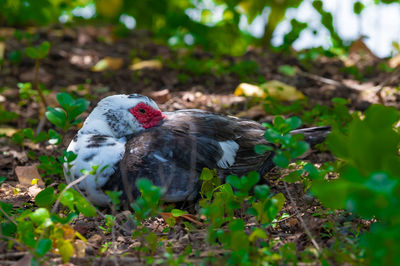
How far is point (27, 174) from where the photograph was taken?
3.59 m

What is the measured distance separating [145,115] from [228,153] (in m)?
0.65

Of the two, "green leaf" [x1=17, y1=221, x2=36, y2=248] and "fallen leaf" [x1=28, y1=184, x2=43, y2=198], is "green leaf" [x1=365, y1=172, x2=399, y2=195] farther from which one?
"fallen leaf" [x1=28, y1=184, x2=43, y2=198]

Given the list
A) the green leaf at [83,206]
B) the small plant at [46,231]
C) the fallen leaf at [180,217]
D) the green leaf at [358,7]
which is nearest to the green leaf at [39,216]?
the small plant at [46,231]

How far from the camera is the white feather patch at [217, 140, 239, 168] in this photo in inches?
130

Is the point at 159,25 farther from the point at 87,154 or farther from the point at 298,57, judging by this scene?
the point at 87,154

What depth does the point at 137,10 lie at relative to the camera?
26.5 ft

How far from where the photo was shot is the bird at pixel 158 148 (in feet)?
9.96

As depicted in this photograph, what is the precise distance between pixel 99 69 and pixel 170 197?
3.24m

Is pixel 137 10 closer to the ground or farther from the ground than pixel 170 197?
farther from the ground

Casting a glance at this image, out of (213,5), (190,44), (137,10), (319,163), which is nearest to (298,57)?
(190,44)

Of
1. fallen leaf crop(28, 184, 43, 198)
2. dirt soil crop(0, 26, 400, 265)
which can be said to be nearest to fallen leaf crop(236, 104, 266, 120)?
dirt soil crop(0, 26, 400, 265)

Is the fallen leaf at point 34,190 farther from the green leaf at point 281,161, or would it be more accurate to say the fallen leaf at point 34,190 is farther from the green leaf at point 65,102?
the green leaf at point 281,161

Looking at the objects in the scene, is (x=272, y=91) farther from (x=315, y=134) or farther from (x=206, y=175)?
(x=206, y=175)

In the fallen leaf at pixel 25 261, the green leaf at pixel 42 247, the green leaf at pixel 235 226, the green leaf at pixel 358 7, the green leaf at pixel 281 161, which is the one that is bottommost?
the fallen leaf at pixel 25 261
